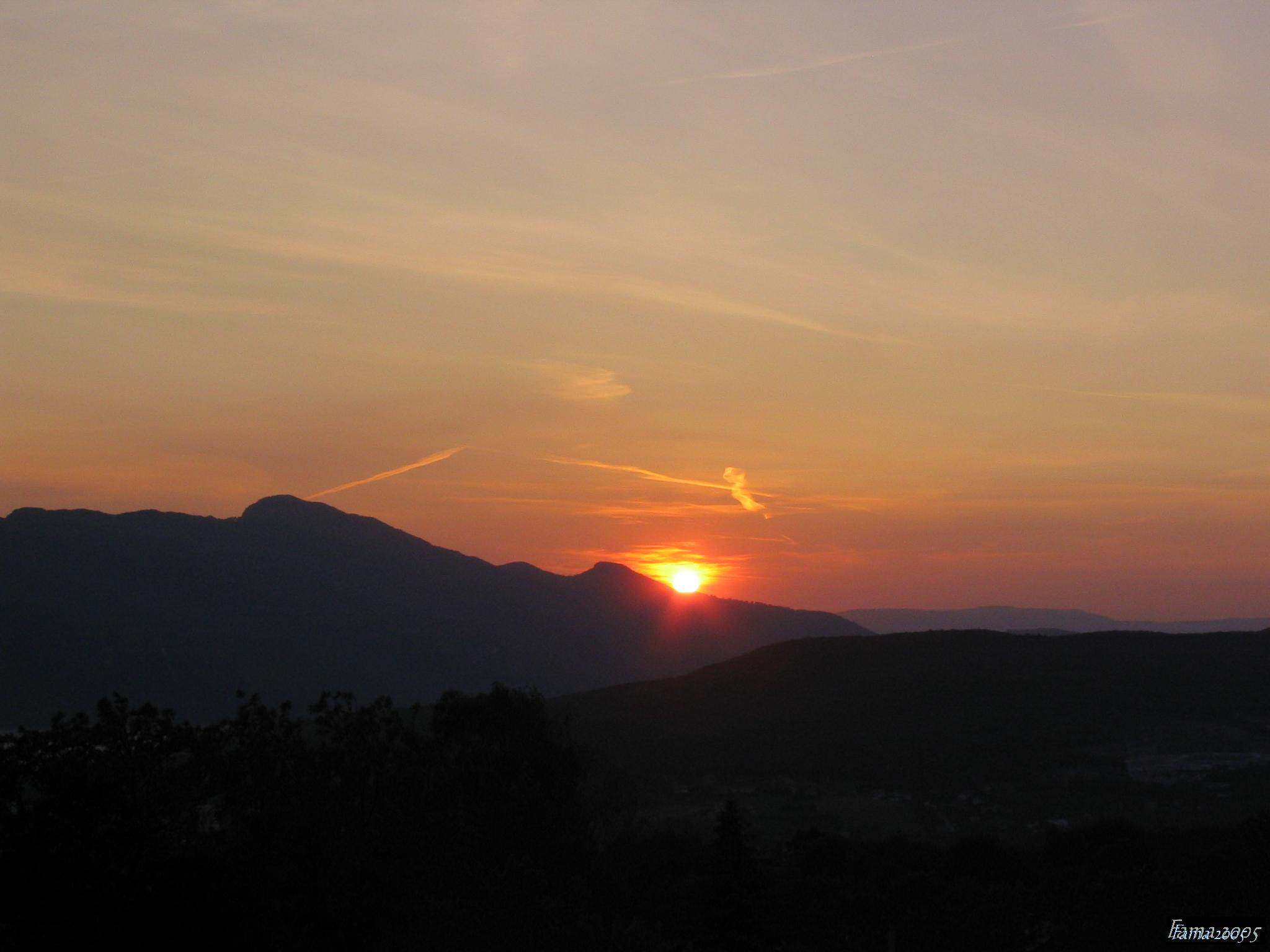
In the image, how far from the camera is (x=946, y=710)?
93.4 metres

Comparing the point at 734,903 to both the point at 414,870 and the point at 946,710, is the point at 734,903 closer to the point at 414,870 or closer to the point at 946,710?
the point at 414,870

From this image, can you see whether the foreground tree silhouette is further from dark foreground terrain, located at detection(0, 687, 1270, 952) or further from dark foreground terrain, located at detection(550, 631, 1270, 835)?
dark foreground terrain, located at detection(550, 631, 1270, 835)

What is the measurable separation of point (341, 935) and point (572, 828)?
80.3 ft

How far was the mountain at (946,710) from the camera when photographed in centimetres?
7900

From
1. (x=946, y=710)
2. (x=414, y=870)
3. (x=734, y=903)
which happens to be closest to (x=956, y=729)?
(x=946, y=710)

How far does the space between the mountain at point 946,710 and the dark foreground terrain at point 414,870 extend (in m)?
30.5

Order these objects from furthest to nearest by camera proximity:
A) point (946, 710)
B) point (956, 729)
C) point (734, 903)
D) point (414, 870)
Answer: point (946, 710) < point (956, 729) < point (734, 903) < point (414, 870)

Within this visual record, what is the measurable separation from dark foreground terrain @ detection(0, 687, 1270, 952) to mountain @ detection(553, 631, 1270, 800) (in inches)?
1199

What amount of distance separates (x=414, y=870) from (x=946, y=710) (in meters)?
74.9

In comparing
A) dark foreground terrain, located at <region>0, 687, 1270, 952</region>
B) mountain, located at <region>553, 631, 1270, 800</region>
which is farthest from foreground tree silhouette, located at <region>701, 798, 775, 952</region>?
mountain, located at <region>553, 631, 1270, 800</region>

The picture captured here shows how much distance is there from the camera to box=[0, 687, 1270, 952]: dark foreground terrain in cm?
2261

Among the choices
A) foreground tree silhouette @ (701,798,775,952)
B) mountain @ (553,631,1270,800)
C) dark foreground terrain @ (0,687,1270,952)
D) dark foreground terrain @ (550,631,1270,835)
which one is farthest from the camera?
mountain @ (553,631,1270,800)

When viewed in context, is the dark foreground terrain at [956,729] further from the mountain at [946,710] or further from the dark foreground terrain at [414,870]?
the dark foreground terrain at [414,870]

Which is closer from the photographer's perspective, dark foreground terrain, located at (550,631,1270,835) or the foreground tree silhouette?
the foreground tree silhouette
